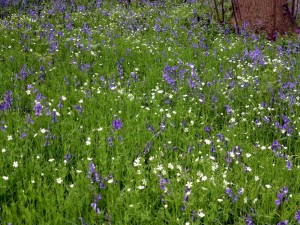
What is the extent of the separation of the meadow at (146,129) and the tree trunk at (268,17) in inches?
21.1

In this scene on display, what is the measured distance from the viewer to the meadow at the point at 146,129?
3.10m

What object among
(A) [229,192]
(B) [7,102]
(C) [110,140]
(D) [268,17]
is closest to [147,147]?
(C) [110,140]

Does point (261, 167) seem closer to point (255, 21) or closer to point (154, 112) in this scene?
point (154, 112)

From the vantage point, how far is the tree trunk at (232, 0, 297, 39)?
8.11m

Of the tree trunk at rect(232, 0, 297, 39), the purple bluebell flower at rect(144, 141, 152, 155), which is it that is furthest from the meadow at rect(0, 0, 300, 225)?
the tree trunk at rect(232, 0, 297, 39)

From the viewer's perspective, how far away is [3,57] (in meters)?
6.25

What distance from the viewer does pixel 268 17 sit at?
26.8 ft

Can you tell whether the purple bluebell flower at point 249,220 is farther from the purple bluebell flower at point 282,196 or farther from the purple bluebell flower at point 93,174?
the purple bluebell flower at point 93,174

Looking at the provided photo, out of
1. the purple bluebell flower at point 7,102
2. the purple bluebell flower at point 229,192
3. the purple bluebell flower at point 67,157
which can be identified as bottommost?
the purple bluebell flower at point 229,192

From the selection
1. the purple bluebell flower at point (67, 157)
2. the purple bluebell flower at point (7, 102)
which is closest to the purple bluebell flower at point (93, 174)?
the purple bluebell flower at point (67, 157)

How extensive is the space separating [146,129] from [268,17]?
5.01 meters

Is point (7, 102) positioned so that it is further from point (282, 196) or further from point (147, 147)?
point (282, 196)

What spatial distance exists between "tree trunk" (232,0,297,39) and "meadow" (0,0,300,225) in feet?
1.76

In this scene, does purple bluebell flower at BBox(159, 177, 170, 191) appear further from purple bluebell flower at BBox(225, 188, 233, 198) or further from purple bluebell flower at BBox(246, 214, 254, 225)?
purple bluebell flower at BBox(246, 214, 254, 225)
